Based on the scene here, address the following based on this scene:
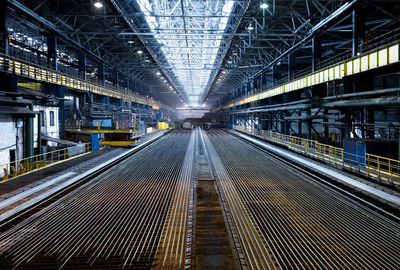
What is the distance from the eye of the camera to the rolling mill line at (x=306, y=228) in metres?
4.25

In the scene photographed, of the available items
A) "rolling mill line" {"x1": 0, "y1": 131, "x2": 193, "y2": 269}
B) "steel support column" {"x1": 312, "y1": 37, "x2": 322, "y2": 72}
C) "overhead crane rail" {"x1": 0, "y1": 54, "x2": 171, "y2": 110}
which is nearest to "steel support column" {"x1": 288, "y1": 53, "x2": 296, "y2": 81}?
"steel support column" {"x1": 312, "y1": 37, "x2": 322, "y2": 72}

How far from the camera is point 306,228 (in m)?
5.36

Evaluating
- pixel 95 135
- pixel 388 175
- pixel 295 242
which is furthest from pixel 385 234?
pixel 95 135

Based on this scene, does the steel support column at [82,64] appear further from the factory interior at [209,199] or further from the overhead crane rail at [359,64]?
the overhead crane rail at [359,64]

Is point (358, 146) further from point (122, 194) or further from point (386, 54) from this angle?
point (122, 194)

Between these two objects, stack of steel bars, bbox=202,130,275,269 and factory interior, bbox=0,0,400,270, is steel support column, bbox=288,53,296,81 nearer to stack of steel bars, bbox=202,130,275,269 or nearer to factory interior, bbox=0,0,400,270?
factory interior, bbox=0,0,400,270

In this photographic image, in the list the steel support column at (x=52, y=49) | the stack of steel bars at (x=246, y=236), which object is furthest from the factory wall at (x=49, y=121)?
the stack of steel bars at (x=246, y=236)

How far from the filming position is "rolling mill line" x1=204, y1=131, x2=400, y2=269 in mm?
4254

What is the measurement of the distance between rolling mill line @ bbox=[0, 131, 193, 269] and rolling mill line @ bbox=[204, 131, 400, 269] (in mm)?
1749

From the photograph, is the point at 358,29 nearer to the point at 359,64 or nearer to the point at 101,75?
the point at 359,64

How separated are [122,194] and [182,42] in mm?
28578

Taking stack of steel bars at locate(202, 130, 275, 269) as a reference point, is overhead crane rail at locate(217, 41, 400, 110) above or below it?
above

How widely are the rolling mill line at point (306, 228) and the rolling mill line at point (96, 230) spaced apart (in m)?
1.75

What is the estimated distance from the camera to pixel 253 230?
5.27 meters
